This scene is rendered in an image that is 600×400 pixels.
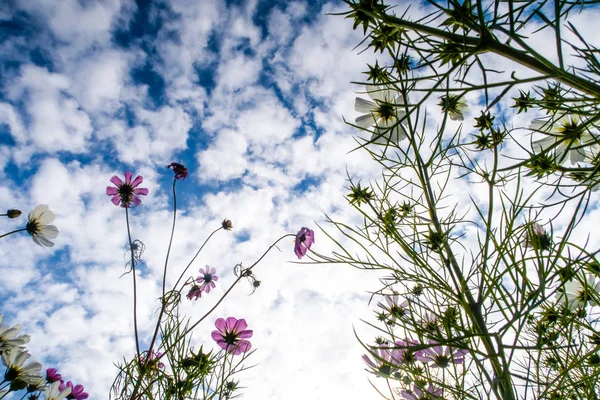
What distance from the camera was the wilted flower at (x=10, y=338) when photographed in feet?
3.35

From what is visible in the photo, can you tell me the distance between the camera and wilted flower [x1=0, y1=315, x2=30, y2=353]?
1.02 meters

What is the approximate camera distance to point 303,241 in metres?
1.59

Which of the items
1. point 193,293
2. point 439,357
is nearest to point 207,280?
point 193,293

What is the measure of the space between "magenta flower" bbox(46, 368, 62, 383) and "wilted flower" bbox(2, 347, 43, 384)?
0.45 metres

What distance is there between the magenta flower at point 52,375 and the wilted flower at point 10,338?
0.58m

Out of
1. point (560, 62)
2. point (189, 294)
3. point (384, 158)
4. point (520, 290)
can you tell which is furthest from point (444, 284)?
point (189, 294)

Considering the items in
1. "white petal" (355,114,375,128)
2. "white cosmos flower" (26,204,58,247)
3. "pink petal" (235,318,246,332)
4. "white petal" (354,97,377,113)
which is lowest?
"pink petal" (235,318,246,332)

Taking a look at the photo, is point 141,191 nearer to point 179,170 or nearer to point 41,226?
point 179,170

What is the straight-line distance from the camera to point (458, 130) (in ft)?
2.84

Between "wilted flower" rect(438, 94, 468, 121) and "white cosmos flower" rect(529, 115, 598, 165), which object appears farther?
"wilted flower" rect(438, 94, 468, 121)

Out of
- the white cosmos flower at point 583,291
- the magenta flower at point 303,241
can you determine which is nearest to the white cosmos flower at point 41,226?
the magenta flower at point 303,241

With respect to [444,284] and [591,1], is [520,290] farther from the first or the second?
[591,1]

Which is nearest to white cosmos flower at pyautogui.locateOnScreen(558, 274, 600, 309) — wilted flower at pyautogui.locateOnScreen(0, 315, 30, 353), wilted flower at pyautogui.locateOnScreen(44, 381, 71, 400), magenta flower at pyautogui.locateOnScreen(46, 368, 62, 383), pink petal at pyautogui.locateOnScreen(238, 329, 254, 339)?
pink petal at pyautogui.locateOnScreen(238, 329, 254, 339)

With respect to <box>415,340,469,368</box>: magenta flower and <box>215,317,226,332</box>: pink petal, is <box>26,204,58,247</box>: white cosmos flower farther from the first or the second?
<box>415,340,469,368</box>: magenta flower
